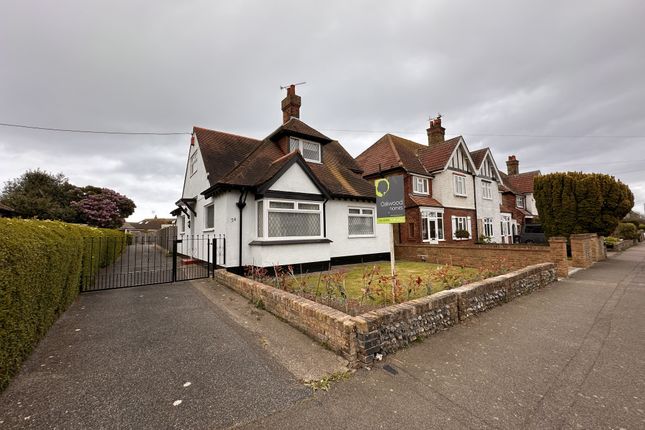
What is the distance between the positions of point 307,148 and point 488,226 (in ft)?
64.9

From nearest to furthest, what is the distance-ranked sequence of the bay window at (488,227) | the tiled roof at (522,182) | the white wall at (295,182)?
the white wall at (295,182) < the bay window at (488,227) < the tiled roof at (522,182)

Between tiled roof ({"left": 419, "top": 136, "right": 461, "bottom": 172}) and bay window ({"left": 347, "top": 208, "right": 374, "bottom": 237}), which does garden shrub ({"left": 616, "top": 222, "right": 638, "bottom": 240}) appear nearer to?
tiled roof ({"left": 419, "top": 136, "right": 461, "bottom": 172})

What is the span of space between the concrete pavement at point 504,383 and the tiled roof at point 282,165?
779 centimetres

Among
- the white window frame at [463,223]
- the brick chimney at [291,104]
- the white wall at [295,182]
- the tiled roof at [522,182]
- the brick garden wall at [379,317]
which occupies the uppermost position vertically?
the brick chimney at [291,104]

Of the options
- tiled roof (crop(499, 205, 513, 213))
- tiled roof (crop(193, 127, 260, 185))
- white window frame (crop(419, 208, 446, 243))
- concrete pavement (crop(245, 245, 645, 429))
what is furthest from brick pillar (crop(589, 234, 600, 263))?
tiled roof (crop(193, 127, 260, 185))

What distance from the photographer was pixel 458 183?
22422mm

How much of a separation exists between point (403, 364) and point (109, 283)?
10076mm

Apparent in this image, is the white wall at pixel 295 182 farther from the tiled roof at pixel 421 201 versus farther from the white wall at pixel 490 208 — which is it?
the white wall at pixel 490 208

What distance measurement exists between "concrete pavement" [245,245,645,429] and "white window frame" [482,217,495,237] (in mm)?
20186

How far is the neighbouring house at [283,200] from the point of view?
34.0 feet

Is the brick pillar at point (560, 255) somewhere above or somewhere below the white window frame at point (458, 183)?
below

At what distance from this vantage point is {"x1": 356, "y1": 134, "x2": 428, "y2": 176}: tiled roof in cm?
2077

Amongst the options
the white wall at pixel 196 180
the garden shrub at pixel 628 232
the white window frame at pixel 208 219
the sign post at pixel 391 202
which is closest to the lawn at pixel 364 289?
the sign post at pixel 391 202

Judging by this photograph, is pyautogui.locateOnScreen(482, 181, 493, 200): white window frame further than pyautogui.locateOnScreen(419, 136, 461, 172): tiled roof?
Yes
